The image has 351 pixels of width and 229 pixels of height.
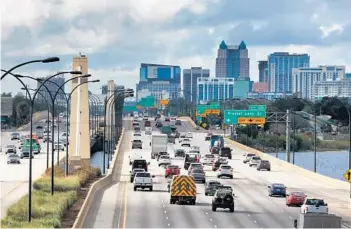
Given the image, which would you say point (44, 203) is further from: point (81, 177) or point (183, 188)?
point (81, 177)

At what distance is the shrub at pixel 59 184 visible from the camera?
66.3 m

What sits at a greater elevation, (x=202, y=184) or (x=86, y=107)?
(x=86, y=107)

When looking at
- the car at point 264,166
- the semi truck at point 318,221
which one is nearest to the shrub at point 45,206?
the semi truck at point 318,221

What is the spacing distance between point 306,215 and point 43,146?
13435 centimetres

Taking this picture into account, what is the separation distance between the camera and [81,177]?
254 feet

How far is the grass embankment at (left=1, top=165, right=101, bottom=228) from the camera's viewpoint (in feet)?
146


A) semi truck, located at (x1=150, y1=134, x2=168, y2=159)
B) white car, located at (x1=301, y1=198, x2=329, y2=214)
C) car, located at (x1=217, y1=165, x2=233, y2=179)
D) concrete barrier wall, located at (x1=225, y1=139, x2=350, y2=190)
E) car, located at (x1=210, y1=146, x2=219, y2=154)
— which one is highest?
semi truck, located at (x1=150, y1=134, x2=168, y2=159)

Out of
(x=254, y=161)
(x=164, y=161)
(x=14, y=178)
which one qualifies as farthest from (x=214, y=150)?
(x=14, y=178)

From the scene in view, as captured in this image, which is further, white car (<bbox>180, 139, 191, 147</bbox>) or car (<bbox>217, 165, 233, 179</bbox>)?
white car (<bbox>180, 139, 191, 147</bbox>)

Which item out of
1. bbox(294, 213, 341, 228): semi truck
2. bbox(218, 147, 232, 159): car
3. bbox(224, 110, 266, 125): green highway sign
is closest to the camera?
bbox(294, 213, 341, 228): semi truck

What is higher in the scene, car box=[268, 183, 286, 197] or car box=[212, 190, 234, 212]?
car box=[212, 190, 234, 212]

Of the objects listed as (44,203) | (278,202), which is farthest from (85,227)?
(278,202)

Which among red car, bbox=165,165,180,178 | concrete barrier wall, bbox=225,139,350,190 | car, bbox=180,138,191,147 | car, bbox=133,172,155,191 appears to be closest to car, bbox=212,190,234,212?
car, bbox=133,172,155,191

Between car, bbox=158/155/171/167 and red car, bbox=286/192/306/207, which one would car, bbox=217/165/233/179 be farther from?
red car, bbox=286/192/306/207
